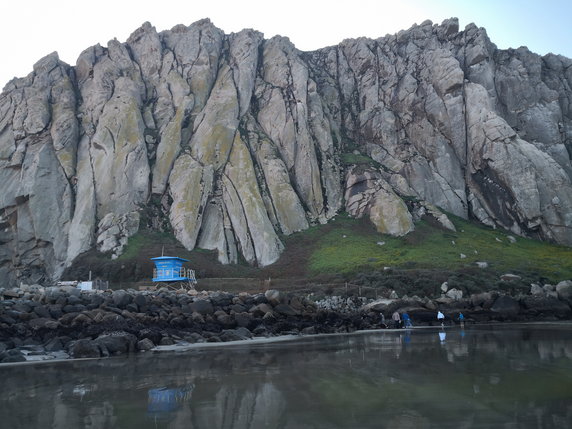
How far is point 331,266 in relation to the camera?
53562mm

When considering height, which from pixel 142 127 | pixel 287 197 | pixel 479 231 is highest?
pixel 142 127

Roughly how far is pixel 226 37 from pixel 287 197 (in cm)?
3707

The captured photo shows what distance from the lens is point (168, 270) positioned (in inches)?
1809

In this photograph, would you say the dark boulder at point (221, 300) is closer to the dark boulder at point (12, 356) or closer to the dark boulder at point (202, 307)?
the dark boulder at point (202, 307)

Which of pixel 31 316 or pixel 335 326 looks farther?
pixel 335 326

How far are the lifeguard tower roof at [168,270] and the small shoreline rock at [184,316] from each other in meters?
11.7

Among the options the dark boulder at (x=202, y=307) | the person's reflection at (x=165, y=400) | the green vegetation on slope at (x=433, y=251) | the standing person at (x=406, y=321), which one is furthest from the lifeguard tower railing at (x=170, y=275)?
the person's reflection at (x=165, y=400)

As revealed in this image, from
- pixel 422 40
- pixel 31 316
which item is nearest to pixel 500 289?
pixel 31 316

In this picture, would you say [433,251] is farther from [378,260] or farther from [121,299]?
[121,299]

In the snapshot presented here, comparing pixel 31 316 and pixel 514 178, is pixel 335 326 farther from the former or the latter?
pixel 514 178

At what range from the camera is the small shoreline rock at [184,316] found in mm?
19156

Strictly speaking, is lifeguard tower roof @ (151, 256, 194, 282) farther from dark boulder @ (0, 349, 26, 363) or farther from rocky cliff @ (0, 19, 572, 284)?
dark boulder @ (0, 349, 26, 363)

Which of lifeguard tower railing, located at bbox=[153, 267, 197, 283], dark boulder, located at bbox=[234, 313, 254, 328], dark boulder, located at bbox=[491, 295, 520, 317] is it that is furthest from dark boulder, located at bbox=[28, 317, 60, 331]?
dark boulder, located at bbox=[491, 295, 520, 317]

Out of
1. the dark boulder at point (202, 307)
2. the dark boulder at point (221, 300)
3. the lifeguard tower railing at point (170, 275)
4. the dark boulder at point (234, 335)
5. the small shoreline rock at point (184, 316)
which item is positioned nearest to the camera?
A: the small shoreline rock at point (184, 316)
